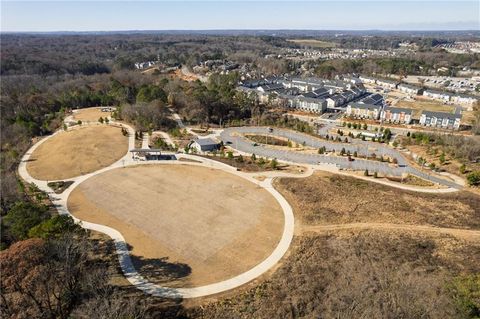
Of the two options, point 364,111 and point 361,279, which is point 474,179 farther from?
point 364,111

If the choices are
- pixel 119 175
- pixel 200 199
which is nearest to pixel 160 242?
pixel 200 199

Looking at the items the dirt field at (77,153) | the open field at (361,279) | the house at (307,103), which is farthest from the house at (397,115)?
the dirt field at (77,153)

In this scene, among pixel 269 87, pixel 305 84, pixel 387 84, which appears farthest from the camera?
pixel 387 84

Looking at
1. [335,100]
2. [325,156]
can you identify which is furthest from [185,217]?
[335,100]

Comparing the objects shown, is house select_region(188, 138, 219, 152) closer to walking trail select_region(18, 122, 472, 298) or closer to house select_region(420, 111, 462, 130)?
walking trail select_region(18, 122, 472, 298)

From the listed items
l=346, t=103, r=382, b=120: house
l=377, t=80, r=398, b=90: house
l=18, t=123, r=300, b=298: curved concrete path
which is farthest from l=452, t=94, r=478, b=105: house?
l=18, t=123, r=300, b=298: curved concrete path

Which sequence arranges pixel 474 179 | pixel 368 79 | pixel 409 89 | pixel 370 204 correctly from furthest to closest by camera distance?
pixel 368 79 → pixel 409 89 → pixel 474 179 → pixel 370 204

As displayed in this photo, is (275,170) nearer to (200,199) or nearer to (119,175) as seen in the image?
(200,199)
